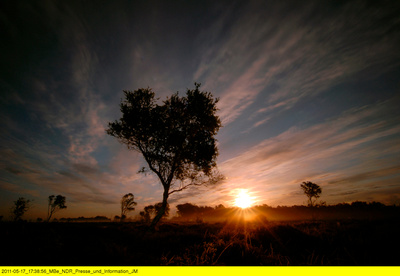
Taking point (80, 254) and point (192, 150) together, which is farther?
point (192, 150)

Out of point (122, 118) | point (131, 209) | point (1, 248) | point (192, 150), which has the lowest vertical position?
point (131, 209)

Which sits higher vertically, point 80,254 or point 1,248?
point 1,248

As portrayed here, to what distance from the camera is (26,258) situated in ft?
10.4

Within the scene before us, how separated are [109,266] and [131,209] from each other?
7062 centimetres

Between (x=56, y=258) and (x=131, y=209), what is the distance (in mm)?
70109

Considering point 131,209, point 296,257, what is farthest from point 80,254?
point 131,209

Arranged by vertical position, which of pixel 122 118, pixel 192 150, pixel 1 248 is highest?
pixel 122 118
